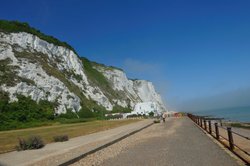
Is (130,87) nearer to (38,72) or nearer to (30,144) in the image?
(38,72)

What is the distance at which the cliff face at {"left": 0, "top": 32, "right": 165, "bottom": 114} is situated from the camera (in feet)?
251

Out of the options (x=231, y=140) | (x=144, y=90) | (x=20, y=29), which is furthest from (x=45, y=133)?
(x=144, y=90)

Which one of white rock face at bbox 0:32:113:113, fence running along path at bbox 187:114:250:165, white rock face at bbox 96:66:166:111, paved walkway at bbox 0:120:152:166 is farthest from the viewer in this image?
white rock face at bbox 96:66:166:111

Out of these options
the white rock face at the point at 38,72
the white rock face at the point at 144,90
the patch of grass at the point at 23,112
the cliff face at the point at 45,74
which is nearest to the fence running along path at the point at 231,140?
the patch of grass at the point at 23,112

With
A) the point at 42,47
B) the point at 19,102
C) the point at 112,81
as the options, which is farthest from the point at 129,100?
the point at 19,102

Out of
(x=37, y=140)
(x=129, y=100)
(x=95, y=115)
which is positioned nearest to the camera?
(x=37, y=140)

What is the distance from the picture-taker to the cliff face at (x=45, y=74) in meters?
76.4

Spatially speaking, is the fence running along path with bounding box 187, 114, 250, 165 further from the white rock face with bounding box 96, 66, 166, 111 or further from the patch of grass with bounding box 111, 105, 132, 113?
the white rock face with bounding box 96, 66, 166, 111

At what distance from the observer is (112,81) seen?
13800 centimetres

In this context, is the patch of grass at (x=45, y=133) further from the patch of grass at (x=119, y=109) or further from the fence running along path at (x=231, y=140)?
the patch of grass at (x=119, y=109)

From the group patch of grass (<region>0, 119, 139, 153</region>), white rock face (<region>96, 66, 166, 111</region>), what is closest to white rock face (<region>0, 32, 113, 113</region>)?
patch of grass (<region>0, 119, 139, 153</region>)

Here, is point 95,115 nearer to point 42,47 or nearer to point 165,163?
point 42,47

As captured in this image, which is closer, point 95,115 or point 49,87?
point 49,87

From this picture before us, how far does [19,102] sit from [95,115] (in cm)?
2380
